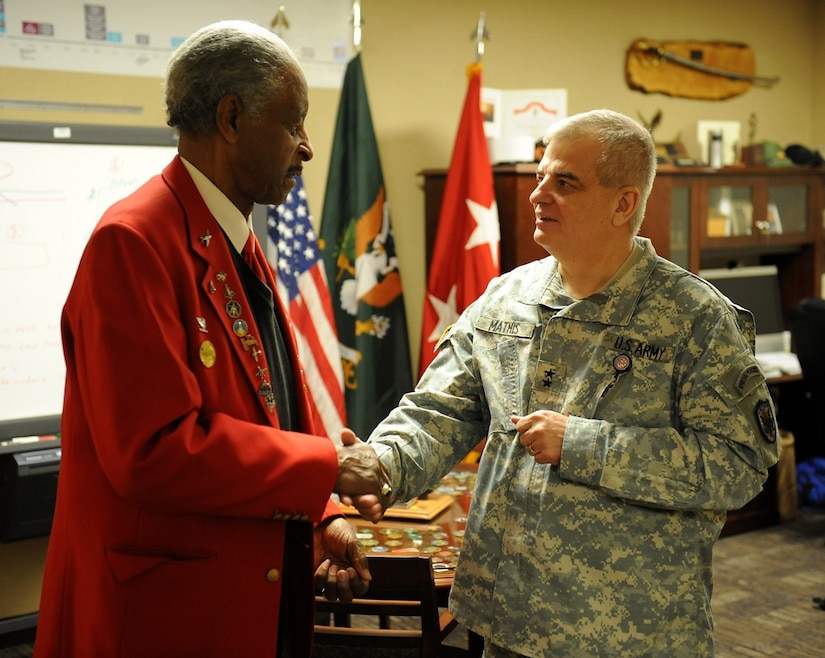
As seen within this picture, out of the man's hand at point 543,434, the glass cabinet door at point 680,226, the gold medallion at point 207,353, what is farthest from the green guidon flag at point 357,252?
the gold medallion at point 207,353

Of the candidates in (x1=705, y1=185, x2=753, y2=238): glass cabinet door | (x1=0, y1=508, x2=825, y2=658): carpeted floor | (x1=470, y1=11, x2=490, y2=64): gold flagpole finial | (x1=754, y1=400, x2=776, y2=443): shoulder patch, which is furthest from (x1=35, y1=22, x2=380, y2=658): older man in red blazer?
(x1=705, y1=185, x2=753, y2=238): glass cabinet door

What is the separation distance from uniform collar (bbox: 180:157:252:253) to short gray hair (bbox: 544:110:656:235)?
0.65 m

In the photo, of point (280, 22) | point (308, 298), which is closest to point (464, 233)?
point (308, 298)

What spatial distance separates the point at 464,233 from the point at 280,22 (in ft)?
3.68

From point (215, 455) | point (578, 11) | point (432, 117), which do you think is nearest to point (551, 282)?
point (215, 455)

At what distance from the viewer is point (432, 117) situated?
14.0ft

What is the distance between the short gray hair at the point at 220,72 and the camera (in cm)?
139

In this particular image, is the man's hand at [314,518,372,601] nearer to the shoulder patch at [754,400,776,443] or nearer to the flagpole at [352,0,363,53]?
the shoulder patch at [754,400,776,443]

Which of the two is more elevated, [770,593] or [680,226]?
[680,226]

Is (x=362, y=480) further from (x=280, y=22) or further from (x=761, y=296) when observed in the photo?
(x=761, y=296)

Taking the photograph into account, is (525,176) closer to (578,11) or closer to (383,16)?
(383,16)

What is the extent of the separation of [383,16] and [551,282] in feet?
8.61

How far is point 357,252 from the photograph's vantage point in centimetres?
390

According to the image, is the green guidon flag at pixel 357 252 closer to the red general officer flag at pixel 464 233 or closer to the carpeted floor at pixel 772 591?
the red general officer flag at pixel 464 233
